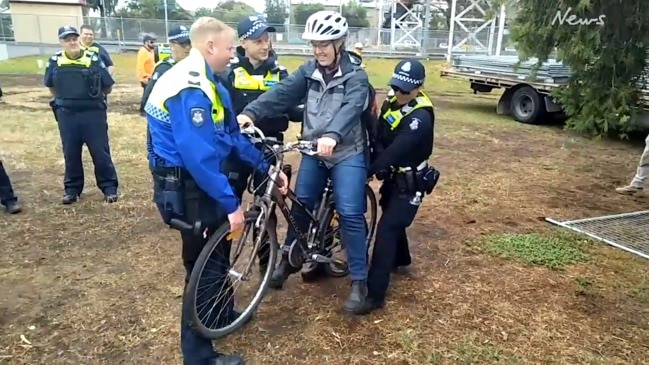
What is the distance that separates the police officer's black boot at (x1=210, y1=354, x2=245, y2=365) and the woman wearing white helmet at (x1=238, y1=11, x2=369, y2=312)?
786 millimetres

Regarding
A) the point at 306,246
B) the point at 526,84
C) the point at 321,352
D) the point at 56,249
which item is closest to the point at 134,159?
the point at 56,249

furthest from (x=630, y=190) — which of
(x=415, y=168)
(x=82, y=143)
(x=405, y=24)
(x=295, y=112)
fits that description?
(x=405, y=24)

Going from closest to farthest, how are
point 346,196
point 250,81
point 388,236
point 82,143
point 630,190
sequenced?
point 346,196
point 388,236
point 250,81
point 82,143
point 630,190

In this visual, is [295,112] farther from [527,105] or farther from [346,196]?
Result: [527,105]

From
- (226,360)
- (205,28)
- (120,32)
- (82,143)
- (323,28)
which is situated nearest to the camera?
(205,28)

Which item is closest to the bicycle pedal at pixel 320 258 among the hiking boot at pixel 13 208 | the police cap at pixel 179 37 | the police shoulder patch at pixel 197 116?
the police shoulder patch at pixel 197 116

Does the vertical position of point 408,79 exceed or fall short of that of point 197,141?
it exceeds it

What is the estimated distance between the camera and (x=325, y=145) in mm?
2998

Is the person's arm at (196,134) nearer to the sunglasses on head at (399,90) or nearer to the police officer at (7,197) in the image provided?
the sunglasses on head at (399,90)

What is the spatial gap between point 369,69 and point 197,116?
69.8 ft

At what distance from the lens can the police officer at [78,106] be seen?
17.3 ft

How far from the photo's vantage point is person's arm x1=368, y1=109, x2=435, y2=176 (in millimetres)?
3275

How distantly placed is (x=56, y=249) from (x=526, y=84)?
9.85 metres

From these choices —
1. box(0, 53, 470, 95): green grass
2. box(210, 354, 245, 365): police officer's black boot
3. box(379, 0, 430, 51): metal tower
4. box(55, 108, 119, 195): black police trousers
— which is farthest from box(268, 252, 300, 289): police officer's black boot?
box(379, 0, 430, 51): metal tower
